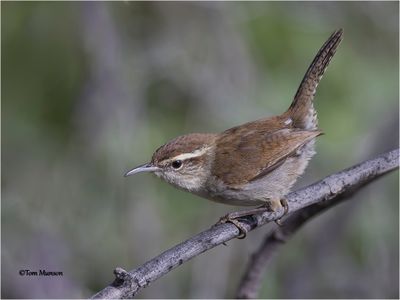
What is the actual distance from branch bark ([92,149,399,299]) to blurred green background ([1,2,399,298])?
146cm

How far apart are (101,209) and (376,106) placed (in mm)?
2665

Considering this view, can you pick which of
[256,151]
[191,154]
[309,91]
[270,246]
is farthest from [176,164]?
[309,91]

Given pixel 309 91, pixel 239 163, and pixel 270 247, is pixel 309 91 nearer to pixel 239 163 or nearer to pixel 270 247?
pixel 239 163

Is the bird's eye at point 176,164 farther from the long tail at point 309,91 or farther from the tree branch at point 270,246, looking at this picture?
the long tail at point 309,91

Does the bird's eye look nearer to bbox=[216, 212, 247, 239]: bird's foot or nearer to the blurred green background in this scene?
bbox=[216, 212, 247, 239]: bird's foot

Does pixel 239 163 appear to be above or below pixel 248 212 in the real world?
above

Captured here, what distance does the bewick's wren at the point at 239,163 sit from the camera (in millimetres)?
4031

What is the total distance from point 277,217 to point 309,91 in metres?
1.20

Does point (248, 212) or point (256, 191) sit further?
point (256, 191)

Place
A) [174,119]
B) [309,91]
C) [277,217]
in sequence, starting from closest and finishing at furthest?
[277,217] < [309,91] < [174,119]

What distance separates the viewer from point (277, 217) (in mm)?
3746

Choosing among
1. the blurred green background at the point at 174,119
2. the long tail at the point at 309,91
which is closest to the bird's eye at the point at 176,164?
the long tail at the point at 309,91

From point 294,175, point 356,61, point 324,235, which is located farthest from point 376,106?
point 294,175

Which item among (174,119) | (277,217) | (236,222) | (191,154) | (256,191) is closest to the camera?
(236,222)
